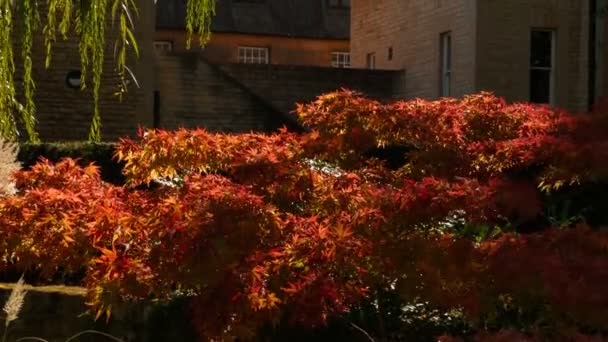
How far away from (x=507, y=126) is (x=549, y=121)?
43 centimetres

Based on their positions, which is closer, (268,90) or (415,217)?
(415,217)

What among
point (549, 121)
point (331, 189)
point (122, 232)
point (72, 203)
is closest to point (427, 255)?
point (331, 189)

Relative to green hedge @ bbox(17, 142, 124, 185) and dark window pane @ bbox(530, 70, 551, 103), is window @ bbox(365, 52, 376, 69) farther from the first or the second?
green hedge @ bbox(17, 142, 124, 185)

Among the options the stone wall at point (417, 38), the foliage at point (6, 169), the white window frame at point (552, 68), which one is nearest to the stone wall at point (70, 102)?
the stone wall at point (417, 38)

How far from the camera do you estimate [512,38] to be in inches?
896

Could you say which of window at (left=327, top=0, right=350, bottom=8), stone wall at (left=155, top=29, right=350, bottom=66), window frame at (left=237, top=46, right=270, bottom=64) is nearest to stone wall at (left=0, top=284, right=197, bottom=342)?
stone wall at (left=155, top=29, right=350, bottom=66)

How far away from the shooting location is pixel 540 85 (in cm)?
2330

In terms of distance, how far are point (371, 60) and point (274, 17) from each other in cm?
1024

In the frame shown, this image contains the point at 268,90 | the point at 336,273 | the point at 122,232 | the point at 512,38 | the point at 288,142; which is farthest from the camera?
the point at 268,90

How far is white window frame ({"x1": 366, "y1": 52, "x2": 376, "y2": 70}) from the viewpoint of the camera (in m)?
28.4

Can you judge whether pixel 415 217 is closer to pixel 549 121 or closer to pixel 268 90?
pixel 549 121

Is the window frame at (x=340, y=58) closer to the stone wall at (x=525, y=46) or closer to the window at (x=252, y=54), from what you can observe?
the window at (x=252, y=54)

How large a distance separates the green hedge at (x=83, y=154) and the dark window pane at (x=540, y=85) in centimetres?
1186

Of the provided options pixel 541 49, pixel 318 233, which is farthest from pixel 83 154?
pixel 541 49
